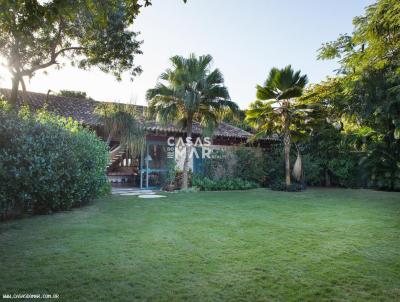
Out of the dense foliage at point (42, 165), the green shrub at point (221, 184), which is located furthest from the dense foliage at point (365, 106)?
the dense foliage at point (42, 165)

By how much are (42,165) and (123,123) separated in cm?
438

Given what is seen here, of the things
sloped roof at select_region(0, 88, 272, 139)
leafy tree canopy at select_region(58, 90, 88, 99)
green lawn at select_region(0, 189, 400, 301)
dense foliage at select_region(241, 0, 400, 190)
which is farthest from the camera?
leafy tree canopy at select_region(58, 90, 88, 99)

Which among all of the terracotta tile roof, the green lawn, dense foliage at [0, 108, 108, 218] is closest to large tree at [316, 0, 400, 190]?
the green lawn

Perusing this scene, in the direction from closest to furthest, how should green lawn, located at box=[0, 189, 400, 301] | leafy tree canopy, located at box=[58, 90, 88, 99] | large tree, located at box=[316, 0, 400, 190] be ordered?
green lawn, located at box=[0, 189, 400, 301] < large tree, located at box=[316, 0, 400, 190] < leafy tree canopy, located at box=[58, 90, 88, 99]

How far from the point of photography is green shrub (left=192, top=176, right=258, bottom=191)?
14.0 metres

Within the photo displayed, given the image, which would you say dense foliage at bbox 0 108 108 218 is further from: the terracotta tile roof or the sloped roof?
the terracotta tile roof

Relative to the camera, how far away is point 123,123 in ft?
35.9

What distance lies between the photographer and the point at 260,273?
138 inches

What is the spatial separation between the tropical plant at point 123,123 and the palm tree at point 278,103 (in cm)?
553

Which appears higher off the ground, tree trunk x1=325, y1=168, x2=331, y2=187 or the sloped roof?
the sloped roof

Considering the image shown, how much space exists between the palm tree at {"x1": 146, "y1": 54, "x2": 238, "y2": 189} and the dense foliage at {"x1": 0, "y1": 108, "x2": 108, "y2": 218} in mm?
4404

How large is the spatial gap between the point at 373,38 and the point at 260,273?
5003 millimetres

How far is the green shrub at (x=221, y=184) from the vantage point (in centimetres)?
1401


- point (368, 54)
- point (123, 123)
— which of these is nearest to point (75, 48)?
point (123, 123)
